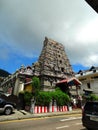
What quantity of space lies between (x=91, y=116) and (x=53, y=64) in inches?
1059

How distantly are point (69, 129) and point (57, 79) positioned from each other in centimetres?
2499

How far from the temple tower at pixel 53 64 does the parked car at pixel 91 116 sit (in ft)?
76.4

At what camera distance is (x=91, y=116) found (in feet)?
25.8

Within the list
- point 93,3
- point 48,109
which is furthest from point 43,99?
point 93,3

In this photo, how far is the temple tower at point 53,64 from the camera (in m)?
32.4

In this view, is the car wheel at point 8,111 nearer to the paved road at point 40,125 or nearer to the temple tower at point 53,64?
the paved road at point 40,125

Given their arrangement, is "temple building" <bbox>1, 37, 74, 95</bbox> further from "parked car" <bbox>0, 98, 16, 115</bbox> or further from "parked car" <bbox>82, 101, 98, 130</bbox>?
"parked car" <bbox>82, 101, 98, 130</bbox>

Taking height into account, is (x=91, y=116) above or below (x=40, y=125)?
above

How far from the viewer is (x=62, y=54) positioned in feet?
125

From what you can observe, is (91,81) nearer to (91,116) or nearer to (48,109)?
(48,109)

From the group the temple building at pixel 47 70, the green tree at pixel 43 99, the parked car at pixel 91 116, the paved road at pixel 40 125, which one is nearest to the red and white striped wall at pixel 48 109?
the green tree at pixel 43 99

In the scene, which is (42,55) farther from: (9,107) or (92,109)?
(92,109)

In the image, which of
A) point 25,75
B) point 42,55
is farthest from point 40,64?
point 25,75

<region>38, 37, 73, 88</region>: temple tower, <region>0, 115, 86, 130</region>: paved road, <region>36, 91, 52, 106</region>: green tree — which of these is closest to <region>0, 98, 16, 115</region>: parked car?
<region>0, 115, 86, 130</region>: paved road
